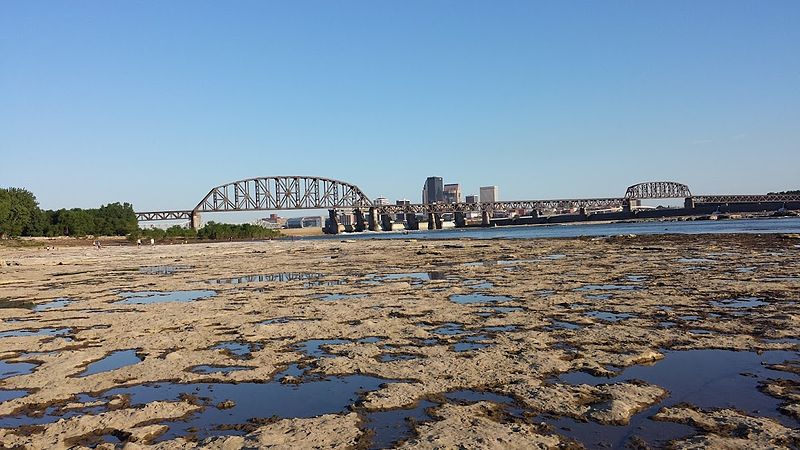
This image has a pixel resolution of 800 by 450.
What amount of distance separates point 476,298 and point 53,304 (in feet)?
47.9

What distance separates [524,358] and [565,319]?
3.81m

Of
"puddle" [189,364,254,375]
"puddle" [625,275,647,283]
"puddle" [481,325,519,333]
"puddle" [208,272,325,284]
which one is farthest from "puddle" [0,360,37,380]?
"puddle" [625,275,647,283]

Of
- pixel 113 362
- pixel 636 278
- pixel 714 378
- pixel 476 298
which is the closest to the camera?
pixel 714 378

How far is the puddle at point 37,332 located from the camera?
13.5 m

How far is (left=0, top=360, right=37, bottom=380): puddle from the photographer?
9805 mm

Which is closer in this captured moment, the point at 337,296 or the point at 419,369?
the point at 419,369

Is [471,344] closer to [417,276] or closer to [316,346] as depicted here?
[316,346]

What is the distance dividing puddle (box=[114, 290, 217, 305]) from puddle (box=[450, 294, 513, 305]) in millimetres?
A: 9414

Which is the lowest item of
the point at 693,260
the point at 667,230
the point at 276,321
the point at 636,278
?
the point at 667,230

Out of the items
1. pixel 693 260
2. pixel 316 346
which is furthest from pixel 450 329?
pixel 693 260

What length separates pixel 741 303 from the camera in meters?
14.0

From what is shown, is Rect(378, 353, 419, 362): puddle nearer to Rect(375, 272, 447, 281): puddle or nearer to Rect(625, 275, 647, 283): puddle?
Rect(625, 275, 647, 283): puddle

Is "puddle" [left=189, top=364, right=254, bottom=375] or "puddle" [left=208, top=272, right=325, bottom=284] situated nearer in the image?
"puddle" [left=189, top=364, right=254, bottom=375]

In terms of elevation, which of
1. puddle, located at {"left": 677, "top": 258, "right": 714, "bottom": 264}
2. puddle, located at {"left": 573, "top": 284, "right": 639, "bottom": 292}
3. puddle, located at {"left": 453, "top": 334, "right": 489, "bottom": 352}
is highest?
puddle, located at {"left": 453, "top": 334, "right": 489, "bottom": 352}
